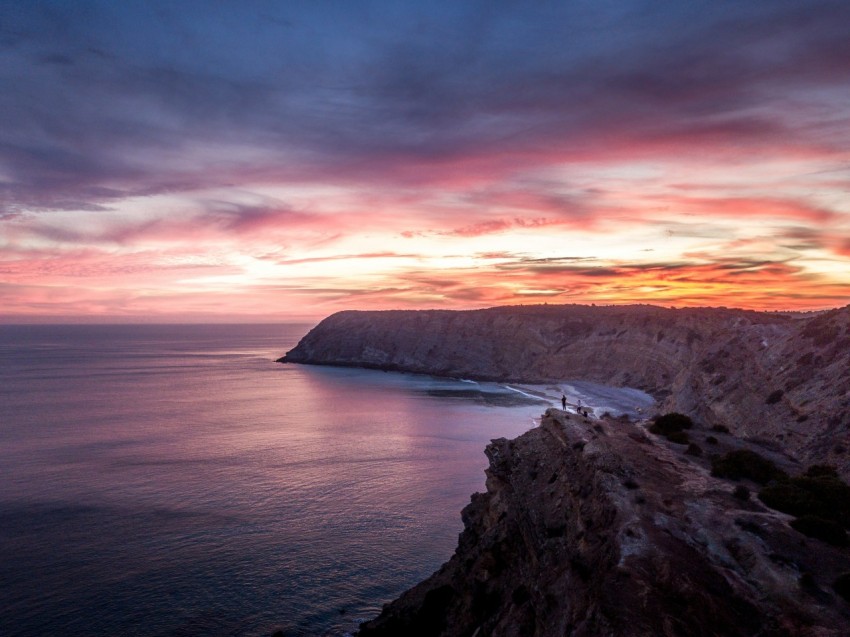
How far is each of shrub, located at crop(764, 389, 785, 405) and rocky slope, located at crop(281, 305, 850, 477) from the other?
104mm

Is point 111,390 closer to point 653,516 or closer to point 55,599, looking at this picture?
point 55,599

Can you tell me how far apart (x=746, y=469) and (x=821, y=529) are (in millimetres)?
6789

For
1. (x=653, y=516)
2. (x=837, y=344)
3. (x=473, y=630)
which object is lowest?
(x=473, y=630)

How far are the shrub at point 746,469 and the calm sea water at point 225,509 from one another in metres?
18.5

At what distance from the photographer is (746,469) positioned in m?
23.5

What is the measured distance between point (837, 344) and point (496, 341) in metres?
109

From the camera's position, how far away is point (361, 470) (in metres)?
54.7

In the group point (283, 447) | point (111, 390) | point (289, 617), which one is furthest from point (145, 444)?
point (111, 390)

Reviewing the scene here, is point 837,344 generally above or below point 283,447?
above

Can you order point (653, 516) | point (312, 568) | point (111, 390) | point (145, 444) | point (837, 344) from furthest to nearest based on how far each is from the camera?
1. point (111, 390)
2. point (145, 444)
3. point (837, 344)
4. point (312, 568)
5. point (653, 516)

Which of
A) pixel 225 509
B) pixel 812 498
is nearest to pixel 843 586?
pixel 812 498

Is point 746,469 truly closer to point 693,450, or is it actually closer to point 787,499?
point 693,450

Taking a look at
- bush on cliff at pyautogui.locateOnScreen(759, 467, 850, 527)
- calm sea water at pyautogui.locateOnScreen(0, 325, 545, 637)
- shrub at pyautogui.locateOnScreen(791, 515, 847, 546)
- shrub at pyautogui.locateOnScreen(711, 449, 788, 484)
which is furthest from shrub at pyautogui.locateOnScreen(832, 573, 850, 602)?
calm sea water at pyautogui.locateOnScreen(0, 325, 545, 637)

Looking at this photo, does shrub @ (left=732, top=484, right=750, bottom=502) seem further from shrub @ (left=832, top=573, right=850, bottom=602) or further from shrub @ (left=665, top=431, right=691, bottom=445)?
shrub @ (left=665, top=431, right=691, bottom=445)
